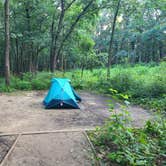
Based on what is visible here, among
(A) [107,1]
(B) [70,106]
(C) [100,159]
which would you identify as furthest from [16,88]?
(C) [100,159]

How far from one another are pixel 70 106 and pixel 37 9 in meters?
8.11

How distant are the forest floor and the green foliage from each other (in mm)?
268

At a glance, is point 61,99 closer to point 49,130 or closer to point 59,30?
point 49,130

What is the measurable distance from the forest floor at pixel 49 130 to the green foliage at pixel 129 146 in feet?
0.88

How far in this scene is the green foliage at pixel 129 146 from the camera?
8.92 feet

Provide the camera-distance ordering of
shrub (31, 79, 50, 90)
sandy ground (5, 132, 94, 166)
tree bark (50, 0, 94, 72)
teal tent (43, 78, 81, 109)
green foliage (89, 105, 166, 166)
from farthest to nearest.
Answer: tree bark (50, 0, 94, 72) < shrub (31, 79, 50, 90) < teal tent (43, 78, 81, 109) < sandy ground (5, 132, 94, 166) < green foliage (89, 105, 166, 166)

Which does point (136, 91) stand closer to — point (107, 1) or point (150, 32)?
point (107, 1)

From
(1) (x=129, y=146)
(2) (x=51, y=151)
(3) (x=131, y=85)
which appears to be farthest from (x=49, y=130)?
(3) (x=131, y=85)

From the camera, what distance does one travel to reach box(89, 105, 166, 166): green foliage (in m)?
2.72

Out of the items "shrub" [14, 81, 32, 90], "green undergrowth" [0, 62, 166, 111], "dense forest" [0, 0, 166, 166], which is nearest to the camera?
"dense forest" [0, 0, 166, 166]

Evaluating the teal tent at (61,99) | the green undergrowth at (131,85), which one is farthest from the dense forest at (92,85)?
the teal tent at (61,99)

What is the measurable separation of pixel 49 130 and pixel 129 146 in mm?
1794

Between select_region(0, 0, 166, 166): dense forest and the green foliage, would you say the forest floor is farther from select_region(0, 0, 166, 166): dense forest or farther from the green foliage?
the green foliage

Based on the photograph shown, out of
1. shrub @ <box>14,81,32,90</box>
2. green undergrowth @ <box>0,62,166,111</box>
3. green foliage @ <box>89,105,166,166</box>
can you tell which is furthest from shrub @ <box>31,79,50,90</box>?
green foliage @ <box>89,105,166,166</box>
